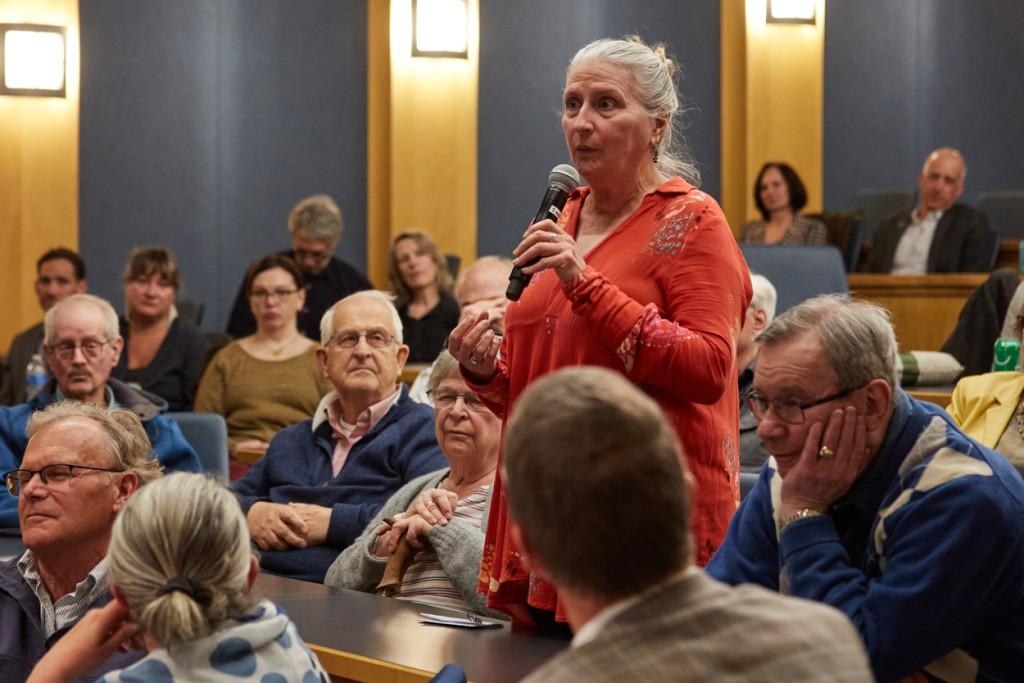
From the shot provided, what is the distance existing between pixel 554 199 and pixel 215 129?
595cm

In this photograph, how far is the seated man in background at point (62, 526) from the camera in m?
2.34

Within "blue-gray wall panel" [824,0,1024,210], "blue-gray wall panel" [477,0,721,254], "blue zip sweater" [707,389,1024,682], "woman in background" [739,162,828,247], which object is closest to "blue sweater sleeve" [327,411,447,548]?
"blue zip sweater" [707,389,1024,682]

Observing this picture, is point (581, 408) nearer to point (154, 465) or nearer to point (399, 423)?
point (154, 465)

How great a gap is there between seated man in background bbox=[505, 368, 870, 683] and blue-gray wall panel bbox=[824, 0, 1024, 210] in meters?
8.65

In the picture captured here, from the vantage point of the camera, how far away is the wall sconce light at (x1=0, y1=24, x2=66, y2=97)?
7078 millimetres

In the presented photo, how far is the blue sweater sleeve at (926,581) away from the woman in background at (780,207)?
19.0 ft

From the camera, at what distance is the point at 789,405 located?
1.90 metres

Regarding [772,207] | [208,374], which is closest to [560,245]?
[208,374]

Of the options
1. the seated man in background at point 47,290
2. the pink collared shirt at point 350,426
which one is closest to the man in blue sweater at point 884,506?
the pink collared shirt at point 350,426

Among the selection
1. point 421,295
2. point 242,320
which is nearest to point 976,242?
point 421,295

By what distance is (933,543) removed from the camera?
6.00 ft

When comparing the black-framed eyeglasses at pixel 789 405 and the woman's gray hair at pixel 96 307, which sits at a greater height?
the woman's gray hair at pixel 96 307

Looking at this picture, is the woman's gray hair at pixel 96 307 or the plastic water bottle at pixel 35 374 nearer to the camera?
the woman's gray hair at pixel 96 307

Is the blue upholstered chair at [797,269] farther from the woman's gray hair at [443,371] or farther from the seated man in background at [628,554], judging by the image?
the seated man in background at [628,554]
